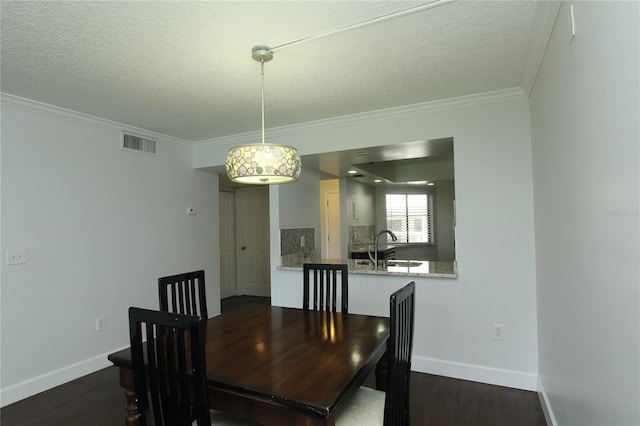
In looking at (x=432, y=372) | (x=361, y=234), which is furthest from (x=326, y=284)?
(x=361, y=234)

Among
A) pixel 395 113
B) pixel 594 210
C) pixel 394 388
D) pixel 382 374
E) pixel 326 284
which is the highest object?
pixel 395 113

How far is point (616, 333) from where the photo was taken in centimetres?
113

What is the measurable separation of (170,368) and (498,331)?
255 cm

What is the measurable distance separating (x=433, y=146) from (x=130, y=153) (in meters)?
3.13

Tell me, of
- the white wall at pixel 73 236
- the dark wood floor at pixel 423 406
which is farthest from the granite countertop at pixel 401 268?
the white wall at pixel 73 236

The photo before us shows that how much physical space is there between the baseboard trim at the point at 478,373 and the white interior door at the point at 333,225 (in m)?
2.99

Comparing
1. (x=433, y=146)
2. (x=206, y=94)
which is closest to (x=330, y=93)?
(x=206, y=94)

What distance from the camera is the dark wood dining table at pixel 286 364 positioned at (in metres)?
1.34

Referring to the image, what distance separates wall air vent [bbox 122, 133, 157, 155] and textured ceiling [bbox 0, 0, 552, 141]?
436mm

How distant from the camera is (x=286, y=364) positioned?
1.60m

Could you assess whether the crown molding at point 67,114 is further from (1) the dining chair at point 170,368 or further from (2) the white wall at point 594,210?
(2) the white wall at point 594,210

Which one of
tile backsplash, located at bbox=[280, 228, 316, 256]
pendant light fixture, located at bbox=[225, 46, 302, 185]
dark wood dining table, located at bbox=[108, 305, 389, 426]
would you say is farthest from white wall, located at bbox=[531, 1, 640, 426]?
tile backsplash, located at bbox=[280, 228, 316, 256]

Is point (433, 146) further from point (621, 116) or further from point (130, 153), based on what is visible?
point (130, 153)

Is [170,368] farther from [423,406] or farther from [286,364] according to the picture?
[423,406]
